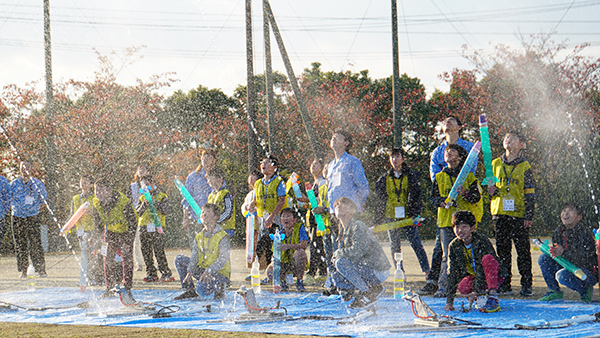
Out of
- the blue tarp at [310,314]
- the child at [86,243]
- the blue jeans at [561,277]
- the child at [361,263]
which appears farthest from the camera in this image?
the child at [86,243]

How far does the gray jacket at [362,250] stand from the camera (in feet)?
19.4

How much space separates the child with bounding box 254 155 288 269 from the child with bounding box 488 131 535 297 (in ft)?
8.92

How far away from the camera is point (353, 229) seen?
19.6ft

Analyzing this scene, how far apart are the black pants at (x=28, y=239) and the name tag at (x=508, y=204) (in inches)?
284

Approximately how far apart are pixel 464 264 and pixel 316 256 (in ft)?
11.4

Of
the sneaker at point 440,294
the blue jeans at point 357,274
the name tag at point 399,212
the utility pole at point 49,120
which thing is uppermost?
the utility pole at point 49,120

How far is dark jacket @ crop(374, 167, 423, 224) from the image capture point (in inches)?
295

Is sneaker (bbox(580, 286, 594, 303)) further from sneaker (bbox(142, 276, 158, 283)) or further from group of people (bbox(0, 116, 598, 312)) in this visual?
sneaker (bbox(142, 276, 158, 283))

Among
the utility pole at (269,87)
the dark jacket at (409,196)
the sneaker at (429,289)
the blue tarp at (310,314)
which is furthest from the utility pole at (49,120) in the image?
the sneaker at (429,289)

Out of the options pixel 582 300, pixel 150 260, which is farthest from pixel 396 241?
pixel 150 260

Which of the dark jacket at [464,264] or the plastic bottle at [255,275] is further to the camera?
the plastic bottle at [255,275]

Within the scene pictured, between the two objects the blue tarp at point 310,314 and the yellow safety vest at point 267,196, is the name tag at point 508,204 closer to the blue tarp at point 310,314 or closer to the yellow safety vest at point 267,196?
the blue tarp at point 310,314

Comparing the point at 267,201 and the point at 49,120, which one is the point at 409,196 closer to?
the point at 267,201

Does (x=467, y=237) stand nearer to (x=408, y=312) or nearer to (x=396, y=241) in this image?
(x=408, y=312)
